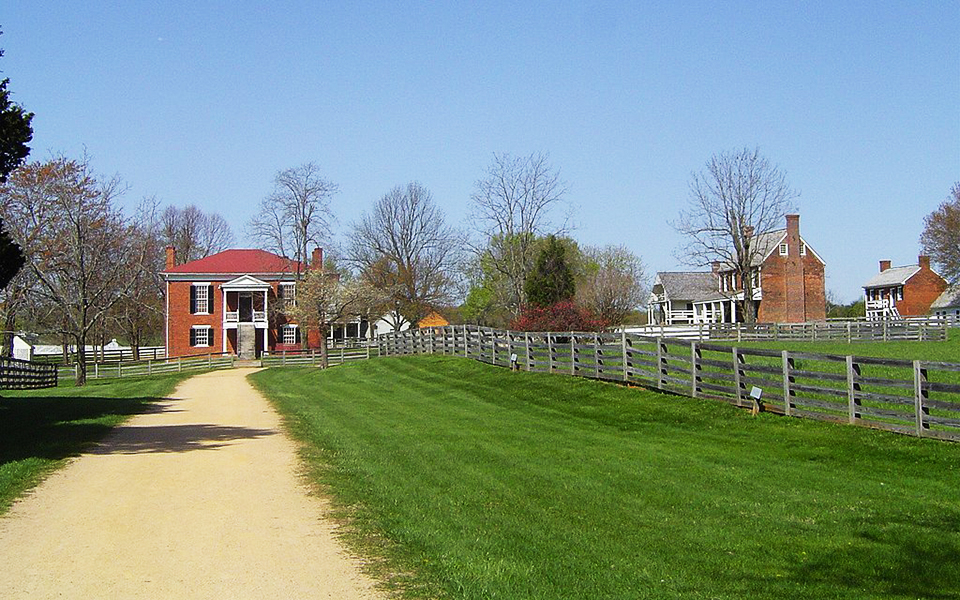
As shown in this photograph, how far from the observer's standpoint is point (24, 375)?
37656mm

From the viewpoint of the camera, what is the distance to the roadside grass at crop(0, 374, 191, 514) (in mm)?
12570

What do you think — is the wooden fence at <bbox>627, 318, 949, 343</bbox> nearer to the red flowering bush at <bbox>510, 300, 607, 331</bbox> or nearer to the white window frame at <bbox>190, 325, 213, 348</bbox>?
the red flowering bush at <bbox>510, 300, 607, 331</bbox>

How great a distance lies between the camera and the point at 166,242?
87.6 metres

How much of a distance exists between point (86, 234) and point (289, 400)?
1729cm

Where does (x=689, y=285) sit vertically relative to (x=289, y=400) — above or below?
above

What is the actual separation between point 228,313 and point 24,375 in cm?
2824

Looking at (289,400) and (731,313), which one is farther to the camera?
(731,313)

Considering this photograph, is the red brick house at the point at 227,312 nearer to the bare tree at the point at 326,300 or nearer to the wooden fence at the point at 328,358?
the bare tree at the point at 326,300

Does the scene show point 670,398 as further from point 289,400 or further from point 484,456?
point 289,400

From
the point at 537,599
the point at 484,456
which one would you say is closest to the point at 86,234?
the point at 484,456

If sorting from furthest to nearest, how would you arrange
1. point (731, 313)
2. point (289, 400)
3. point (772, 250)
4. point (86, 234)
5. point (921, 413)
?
1. point (731, 313)
2. point (772, 250)
3. point (86, 234)
4. point (289, 400)
5. point (921, 413)

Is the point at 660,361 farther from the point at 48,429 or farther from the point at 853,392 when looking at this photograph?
the point at 48,429

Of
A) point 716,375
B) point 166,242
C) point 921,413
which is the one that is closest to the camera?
point 921,413

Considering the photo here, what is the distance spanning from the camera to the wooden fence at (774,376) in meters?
13.8
